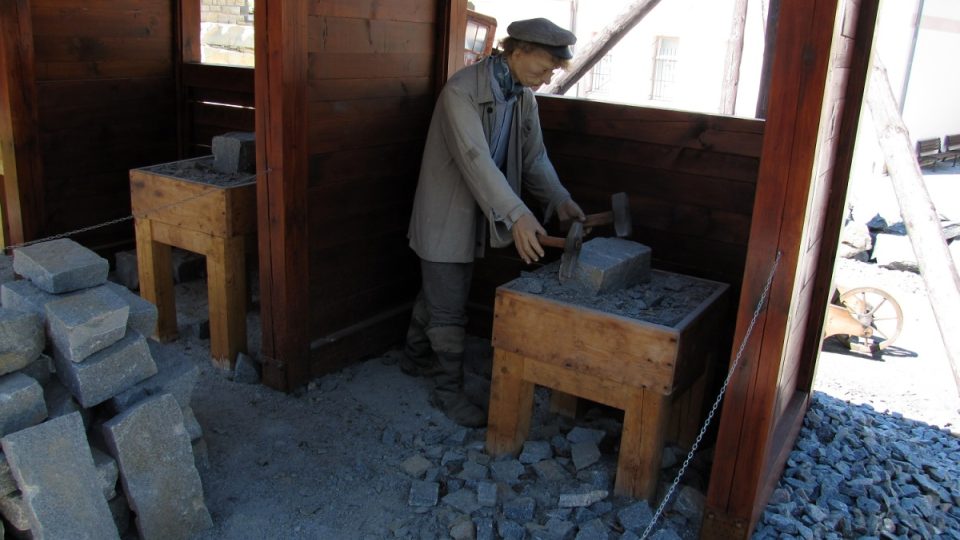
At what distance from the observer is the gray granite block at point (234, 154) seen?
180 inches

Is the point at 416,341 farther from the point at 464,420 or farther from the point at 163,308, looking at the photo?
the point at 163,308

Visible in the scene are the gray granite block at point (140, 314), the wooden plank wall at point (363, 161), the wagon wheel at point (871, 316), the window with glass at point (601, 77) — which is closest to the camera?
the gray granite block at point (140, 314)

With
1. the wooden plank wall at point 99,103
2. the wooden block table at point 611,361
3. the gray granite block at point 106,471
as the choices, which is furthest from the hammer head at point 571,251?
the wooden plank wall at point 99,103

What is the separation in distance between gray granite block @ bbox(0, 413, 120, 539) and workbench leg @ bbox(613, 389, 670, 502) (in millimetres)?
1921

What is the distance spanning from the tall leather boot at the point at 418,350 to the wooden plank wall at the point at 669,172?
109cm

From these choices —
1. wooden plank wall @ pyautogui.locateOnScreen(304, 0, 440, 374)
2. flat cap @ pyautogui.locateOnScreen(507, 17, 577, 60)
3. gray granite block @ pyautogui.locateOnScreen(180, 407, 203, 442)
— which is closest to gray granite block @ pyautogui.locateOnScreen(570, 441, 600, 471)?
wooden plank wall @ pyautogui.locateOnScreen(304, 0, 440, 374)

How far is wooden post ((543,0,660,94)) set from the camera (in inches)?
237

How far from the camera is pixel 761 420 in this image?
297cm

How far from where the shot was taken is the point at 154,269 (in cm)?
458

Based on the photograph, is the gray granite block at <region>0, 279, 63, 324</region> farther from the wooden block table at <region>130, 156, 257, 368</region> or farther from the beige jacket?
the beige jacket

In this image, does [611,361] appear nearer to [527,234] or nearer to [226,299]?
[527,234]

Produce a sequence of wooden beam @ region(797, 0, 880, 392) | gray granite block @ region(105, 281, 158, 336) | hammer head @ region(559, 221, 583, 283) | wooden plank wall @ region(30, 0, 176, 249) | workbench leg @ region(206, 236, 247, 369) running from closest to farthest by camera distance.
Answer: gray granite block @ region(105, 281, 158, 336), hammer head @ region(559, 221, 583, 283), wooden beam @ region(797, 0, 880, 392), workbench leg @ region(206, 236, 247, 369), wooden plank wall @ region(30, 0, 176, 249)

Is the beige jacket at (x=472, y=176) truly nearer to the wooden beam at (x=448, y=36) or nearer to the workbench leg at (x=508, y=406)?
the workbench leg at (x=508, y=406)

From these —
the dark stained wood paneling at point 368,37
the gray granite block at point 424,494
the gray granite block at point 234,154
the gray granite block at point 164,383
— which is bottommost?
the gray granite block at point 424,494
